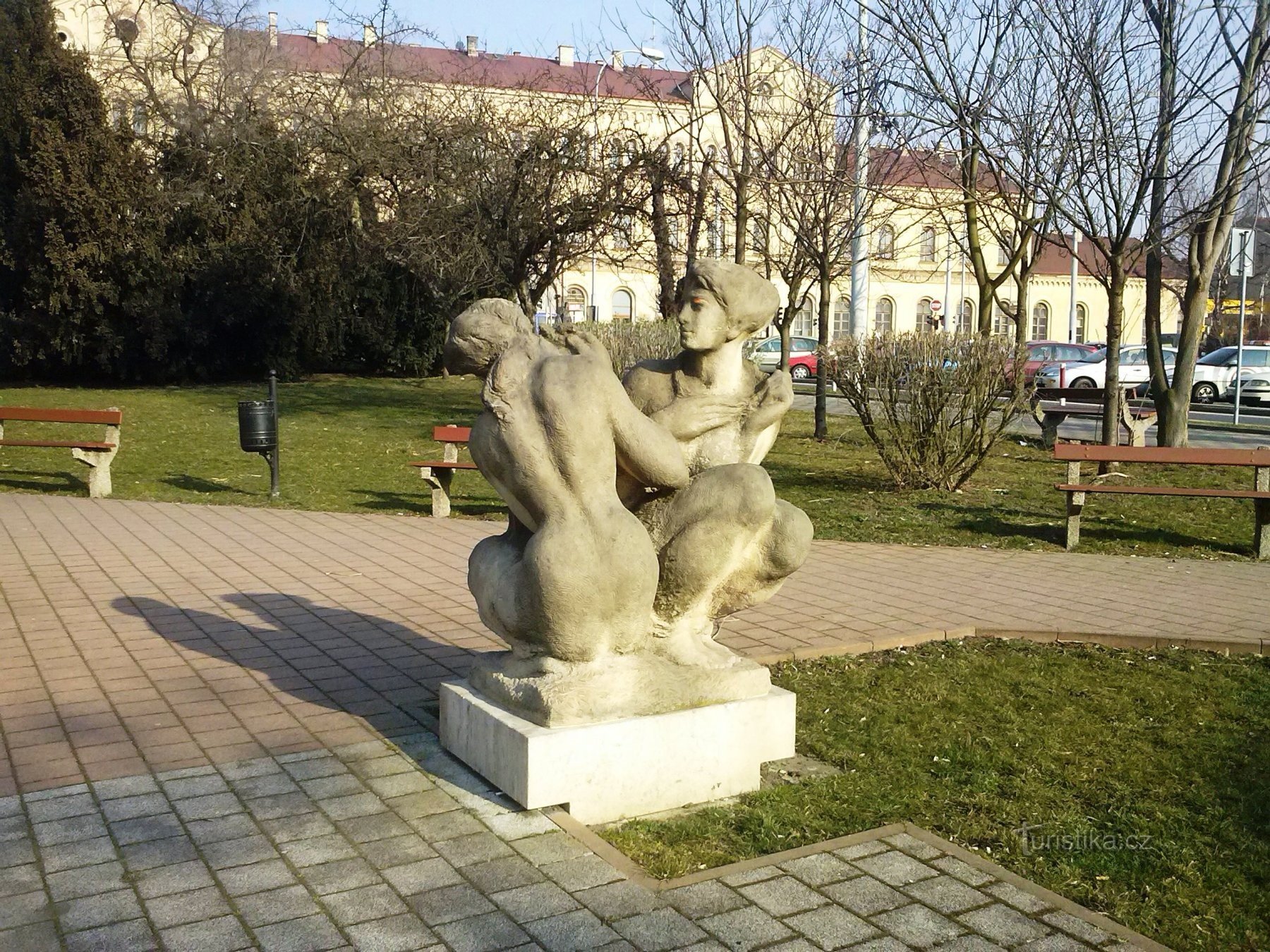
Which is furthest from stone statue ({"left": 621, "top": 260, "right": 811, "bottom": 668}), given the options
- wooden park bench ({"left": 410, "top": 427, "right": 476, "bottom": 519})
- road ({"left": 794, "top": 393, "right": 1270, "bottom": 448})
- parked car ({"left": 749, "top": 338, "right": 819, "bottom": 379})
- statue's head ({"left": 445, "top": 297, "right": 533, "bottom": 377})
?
parked car ({"left": 749, "top": 338, "right": 819, "bottom": 379})

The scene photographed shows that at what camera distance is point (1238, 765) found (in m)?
4.58

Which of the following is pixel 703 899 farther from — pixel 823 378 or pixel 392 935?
pixel 823 378

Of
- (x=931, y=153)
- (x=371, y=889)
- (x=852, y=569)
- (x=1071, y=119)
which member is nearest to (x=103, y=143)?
(x=931, y=153)

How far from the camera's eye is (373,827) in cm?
384

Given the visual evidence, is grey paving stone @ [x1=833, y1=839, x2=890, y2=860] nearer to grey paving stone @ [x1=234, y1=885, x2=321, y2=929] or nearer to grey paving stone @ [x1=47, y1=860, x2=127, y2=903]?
grey paving stone @ [x1=234, y1=885, x2=321, y2=929]

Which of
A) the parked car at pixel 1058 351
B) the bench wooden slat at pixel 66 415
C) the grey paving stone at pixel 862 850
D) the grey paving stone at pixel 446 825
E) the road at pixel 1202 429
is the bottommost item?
the grey paving stone at pixel 862 850

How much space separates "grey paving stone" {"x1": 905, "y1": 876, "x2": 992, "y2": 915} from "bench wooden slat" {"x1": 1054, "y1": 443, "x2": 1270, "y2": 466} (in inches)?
265

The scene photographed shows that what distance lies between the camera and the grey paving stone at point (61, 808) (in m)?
3.89

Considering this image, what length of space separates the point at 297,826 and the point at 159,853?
1.36 feet

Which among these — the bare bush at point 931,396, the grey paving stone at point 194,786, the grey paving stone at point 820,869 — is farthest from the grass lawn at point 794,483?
the grey paving stone at point 194,786

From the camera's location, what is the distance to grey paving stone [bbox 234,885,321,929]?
3.23m

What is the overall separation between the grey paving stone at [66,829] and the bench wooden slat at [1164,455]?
25.7 feet

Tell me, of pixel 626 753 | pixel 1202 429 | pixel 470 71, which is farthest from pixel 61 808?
pixel 470 71

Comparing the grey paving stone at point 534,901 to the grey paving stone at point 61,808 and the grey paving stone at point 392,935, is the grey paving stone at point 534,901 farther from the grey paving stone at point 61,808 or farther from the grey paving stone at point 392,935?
the grey paving stone at point 61,808
